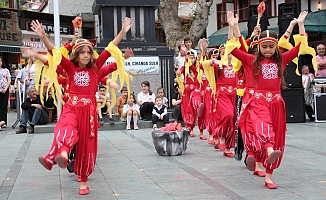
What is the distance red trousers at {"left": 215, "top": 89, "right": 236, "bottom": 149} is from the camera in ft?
27.5

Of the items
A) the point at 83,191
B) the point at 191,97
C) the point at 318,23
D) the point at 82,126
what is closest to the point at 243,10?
the point at 318,23

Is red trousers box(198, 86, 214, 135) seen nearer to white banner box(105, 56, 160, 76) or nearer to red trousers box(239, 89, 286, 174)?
red trousers box(239, 89, 286, 174)

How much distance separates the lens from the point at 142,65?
571 inches

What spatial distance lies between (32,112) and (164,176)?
7.04m

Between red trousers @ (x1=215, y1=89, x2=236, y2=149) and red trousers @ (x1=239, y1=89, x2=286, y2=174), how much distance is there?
6.73ft

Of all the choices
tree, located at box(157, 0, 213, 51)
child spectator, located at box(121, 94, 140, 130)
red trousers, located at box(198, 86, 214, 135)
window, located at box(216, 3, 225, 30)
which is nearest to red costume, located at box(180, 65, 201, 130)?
red trousers, located at box(198, 86, 214, 135)

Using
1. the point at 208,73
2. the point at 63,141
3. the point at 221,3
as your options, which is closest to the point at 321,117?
the point at 208,73

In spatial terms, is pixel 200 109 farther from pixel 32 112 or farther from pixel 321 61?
pixel 321 61

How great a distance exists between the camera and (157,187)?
607 centimetres

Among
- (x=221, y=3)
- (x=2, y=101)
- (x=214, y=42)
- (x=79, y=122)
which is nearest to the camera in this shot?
(x=79, y=122)

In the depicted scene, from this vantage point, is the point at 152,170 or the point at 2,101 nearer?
the point at 152,170

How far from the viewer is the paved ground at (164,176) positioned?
5.74 metres

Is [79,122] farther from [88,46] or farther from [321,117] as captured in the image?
[321,117]

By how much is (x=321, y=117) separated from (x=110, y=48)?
9.24m
